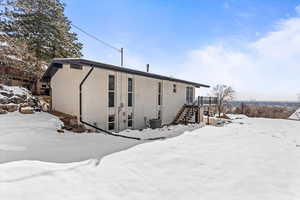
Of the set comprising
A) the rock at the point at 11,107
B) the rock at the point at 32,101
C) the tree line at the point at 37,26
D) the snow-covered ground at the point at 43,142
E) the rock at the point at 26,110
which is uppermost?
the tree line at the point at 37,26

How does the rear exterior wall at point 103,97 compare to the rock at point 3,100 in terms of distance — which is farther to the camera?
the rear exterior wall at point 103,97

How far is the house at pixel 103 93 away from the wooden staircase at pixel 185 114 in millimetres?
2588

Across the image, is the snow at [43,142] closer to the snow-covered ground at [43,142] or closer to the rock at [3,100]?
the snow-covered ground at [43,142]

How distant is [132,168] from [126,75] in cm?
718

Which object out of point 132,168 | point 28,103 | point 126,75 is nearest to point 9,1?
point 28,103

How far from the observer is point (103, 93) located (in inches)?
357

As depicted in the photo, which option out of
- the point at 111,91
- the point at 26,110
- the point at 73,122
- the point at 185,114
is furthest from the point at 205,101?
the point at 26,110

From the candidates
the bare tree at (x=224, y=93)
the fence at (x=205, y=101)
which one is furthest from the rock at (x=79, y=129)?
the bare tree at (x=224, y=93)

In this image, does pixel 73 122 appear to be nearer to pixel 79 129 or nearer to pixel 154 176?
pixel 79 129

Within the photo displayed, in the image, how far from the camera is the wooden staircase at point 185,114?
1463 centimetres

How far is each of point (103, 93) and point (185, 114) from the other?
8.32 m

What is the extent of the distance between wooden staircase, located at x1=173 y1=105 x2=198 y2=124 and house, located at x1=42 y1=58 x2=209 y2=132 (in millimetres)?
2588

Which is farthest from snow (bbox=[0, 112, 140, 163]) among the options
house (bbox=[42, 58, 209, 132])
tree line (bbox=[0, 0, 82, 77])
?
tree line (bbox=[0, 0, 82, 77])

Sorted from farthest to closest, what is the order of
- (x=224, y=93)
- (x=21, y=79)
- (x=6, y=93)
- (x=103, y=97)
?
(x=224, y=93) < (x=21, y=79) < (x=103, y=97) < (x=6, y=93)
